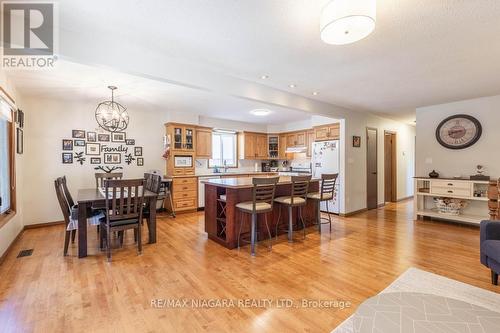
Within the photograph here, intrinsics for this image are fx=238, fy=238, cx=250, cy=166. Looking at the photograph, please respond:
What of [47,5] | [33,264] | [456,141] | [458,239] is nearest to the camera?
[47,5]

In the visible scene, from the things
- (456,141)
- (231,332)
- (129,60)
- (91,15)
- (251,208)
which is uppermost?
(91,15)

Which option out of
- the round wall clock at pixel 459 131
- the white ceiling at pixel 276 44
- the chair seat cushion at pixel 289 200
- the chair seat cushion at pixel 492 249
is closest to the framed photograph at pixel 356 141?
the round wall clock at pixel 459 131

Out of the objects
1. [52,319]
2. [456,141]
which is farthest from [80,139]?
[456,141]

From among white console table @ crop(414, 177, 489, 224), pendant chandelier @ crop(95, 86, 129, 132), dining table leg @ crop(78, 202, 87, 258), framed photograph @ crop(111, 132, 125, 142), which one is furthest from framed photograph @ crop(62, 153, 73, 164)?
white console table @ crop(414, 177, 489, 224)

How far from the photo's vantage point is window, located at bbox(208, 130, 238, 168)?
7.14m

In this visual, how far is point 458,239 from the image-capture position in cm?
382

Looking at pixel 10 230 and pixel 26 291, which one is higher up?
pixel 10 230

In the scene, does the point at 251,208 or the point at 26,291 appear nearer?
the point at 26,291

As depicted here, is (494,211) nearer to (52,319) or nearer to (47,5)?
(52,319)

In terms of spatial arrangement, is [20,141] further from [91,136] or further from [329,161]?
[329,161]

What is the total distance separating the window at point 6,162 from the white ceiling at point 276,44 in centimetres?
223

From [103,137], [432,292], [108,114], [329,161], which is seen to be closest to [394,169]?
[329,161]

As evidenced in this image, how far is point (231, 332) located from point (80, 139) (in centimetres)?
507

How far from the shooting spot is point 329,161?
222 inches
